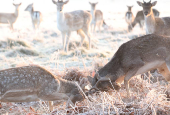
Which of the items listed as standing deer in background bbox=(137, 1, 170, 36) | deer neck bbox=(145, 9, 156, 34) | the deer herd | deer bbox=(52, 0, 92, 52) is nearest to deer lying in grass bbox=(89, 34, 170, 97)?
the deer herd

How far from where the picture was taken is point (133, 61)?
16.1 feet

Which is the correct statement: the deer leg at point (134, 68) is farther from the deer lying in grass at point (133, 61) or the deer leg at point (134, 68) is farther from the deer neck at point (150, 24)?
the deer neck at point (150, 24)

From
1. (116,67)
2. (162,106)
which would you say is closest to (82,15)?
(116,67)

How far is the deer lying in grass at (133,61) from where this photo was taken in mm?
4875

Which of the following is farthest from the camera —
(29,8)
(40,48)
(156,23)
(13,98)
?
(29,8)

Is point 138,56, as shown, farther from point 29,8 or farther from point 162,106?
point 29,8

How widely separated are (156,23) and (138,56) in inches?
210

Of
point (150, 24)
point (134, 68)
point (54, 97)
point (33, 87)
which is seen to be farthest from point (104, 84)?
point (150, 24)

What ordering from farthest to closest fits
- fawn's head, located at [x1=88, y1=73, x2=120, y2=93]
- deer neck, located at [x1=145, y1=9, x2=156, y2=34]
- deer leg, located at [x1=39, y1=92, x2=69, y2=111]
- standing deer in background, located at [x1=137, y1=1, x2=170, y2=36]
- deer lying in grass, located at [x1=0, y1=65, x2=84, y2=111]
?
deer neck, located at [x1=145, y1=9, x2=156, y2=34] < standing deer in background, located at [x1=137, y1=1, x2=170, y2=36] < fawn's head, located at [x1=88, y1=73, x2=120, y2=93] < deer leg, located at [x1=39, y1=92, x2=69, y2=111] < deer lying in grass, located at [x1=0, y1=65, x2=84, y2=111]

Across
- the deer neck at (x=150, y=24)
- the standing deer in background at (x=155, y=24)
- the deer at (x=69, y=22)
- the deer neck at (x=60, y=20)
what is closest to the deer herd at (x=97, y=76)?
the standing deer in background at (x=155, y=24)

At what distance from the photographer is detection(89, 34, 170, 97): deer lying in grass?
16.0 ft

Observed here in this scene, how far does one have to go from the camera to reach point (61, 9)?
1230 cm

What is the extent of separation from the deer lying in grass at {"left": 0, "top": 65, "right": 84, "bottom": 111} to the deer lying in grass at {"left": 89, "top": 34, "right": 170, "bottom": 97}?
425 mm

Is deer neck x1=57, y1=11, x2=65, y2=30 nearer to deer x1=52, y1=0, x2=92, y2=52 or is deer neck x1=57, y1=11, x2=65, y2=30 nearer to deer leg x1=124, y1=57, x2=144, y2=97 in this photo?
deer x1=52, y1=0, x2=92, y2=52
